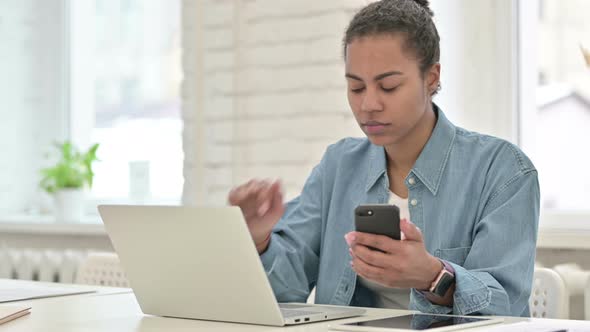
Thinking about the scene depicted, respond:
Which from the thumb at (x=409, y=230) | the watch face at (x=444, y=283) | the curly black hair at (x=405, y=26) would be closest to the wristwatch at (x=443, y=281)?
the watch face at (x=444, y=283)

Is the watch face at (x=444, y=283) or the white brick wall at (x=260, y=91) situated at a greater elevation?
the white brick wall at (x=260, y=91)

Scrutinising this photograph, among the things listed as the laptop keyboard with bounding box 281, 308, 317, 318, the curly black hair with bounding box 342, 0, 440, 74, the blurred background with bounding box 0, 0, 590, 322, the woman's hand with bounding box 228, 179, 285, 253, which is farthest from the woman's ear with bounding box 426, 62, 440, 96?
the blurred background with bounding box 0, 0, 590, 322

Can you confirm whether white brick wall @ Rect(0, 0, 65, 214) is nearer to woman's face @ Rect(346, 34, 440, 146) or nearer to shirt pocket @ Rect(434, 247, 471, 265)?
woman's face @ Rect(346, 34, 440, 146)

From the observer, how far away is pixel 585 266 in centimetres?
293

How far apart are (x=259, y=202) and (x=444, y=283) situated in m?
0.43

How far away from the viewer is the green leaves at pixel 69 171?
14.1 feet

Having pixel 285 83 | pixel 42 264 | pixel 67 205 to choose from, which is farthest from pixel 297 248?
pixel 67 205

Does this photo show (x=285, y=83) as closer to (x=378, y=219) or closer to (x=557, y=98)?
(x=557, y=98)

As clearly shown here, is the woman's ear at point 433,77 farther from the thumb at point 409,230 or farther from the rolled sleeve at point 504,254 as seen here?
the thumb at point 409,230

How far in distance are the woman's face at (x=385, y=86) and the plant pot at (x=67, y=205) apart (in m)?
2.38

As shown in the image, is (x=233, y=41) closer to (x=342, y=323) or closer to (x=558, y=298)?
(x=558, y=298)

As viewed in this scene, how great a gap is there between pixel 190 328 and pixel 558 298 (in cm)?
92

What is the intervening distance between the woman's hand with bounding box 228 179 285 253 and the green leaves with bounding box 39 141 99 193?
7.53 ft

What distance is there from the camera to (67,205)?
4285 mm
